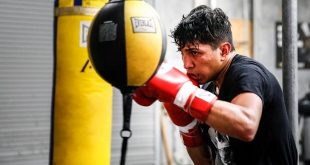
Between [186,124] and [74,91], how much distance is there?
2.04 ft

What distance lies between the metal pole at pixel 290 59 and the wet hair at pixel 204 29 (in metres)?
0.36

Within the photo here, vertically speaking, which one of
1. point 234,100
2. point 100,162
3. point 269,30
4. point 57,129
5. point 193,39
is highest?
point 269,30

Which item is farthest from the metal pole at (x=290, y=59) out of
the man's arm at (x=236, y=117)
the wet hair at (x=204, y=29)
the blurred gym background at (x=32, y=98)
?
the blurred gym background at (x=32, y=98)

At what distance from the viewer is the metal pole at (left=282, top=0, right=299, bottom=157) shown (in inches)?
74.8

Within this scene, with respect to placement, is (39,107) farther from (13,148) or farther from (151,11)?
(151,11)

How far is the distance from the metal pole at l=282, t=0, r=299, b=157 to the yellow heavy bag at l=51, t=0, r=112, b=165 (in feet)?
3.30

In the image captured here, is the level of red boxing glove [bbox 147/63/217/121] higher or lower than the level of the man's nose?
lower

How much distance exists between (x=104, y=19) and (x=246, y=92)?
620 mm

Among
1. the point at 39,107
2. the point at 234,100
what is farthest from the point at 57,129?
the point at 39,107

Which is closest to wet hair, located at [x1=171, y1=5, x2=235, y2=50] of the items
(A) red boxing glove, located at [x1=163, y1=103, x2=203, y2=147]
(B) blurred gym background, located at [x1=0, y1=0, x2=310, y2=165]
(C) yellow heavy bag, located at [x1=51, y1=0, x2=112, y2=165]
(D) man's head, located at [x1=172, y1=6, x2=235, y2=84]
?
(D) man's head, located at [x1=172, y1=6, x2=235, y2=84]

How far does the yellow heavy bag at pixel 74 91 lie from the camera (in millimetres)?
1927

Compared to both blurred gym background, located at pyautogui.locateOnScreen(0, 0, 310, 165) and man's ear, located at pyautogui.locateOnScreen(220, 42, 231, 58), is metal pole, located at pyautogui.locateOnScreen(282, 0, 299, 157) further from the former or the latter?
blurred gym background, located at pyautogui.locateOnScreen(0, 0, 310, 165)

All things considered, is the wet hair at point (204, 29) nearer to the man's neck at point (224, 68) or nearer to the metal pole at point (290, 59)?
the man's neck at point (224, 68)

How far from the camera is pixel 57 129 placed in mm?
1961
